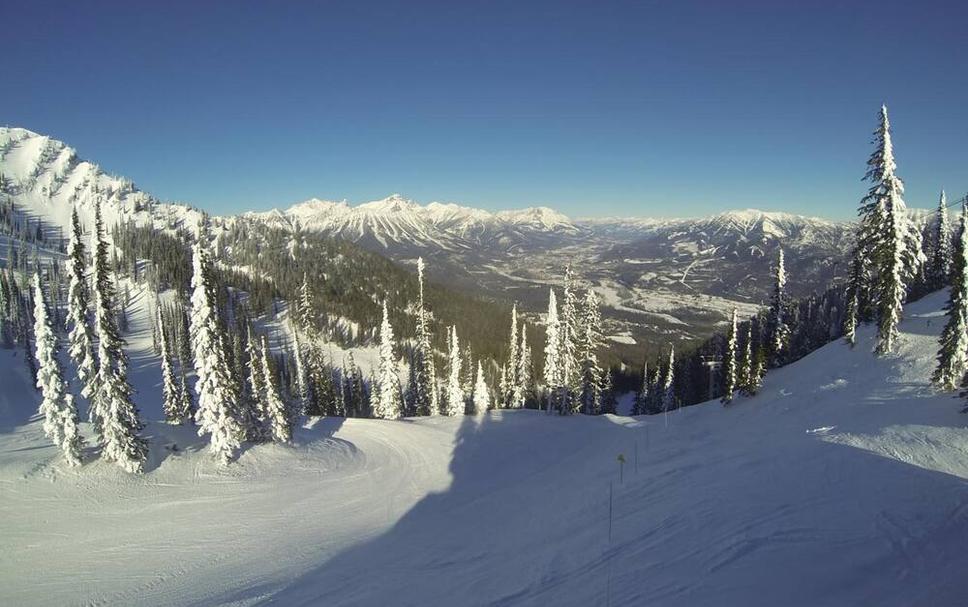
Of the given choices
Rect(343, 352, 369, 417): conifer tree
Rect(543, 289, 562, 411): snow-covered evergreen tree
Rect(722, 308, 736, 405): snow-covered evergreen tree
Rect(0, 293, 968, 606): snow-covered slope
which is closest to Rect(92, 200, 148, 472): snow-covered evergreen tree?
Rect(0, 293, 968, 606): snow-covered slope

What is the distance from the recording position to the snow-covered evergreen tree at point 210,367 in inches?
1056

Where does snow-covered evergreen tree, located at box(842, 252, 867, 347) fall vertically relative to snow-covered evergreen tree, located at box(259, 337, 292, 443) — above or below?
above

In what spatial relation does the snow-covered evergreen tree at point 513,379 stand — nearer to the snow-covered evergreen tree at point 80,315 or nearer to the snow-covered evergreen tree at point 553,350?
the snow-covered evergreen tree at point 553,350

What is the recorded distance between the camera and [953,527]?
9633 millimetres

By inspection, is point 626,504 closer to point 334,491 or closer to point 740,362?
point 334,491

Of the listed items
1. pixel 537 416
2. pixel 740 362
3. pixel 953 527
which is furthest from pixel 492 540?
pixel 740 362

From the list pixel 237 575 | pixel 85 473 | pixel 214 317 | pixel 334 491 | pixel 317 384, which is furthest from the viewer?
pixel 317 384

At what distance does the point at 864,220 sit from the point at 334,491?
4057 cm

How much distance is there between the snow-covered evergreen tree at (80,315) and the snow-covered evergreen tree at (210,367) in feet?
16.0

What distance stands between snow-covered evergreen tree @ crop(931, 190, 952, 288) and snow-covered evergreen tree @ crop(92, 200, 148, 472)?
2925 inches

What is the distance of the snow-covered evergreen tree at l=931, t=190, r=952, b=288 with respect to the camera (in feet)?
168

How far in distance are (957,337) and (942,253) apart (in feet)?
146

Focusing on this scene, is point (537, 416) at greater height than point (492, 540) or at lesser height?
lesser

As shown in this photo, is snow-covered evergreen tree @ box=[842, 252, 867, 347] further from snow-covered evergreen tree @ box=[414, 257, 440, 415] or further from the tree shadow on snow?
snow-covered evergreen tree @ box=[414, 257, 440, 415]
